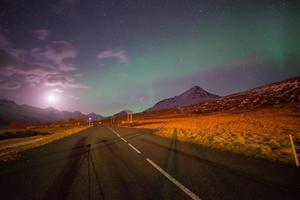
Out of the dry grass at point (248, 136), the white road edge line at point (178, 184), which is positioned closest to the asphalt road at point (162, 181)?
the white road edge line at point (178, 184)

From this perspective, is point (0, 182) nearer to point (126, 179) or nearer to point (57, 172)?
point (57, 172)

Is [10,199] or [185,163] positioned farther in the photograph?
[185,163]

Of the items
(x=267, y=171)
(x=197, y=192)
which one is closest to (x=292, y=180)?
(x=267, y=171)

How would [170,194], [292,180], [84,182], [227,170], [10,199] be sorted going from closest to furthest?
[170,194] → [10,199] → [292,180] → [84,182] → [227,170]

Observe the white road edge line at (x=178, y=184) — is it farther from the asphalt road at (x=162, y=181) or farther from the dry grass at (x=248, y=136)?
the dry grass at (x=248, y=136)

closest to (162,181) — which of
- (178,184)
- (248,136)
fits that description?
(178,184)

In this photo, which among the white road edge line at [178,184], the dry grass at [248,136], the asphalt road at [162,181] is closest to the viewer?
the white road edge line at [178,184]

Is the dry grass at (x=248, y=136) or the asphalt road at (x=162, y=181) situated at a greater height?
the dry grass at (x=248, y=136)

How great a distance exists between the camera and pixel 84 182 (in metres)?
6.75

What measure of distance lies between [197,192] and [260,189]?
1.58 metres

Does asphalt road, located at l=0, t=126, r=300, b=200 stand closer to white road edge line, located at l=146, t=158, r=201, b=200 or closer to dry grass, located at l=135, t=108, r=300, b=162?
white road edge line, located at l=146, t=158, r=201, b=200

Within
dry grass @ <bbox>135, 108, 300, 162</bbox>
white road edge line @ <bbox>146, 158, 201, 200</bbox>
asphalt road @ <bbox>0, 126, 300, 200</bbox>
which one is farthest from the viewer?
dry grass @ <bbox>135, 108, 300, 162</bbox>

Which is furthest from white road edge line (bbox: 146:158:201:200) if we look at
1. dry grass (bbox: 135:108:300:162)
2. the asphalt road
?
dry grass (bbox: 135:108:300:162)

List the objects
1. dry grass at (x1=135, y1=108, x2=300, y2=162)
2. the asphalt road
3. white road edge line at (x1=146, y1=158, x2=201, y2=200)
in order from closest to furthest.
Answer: white road edge line at (x1=146, y1=158, x2=201, y2=200), the asphalt road, dry grass at (x1=135, y1=108, x2=300, y2=162)
